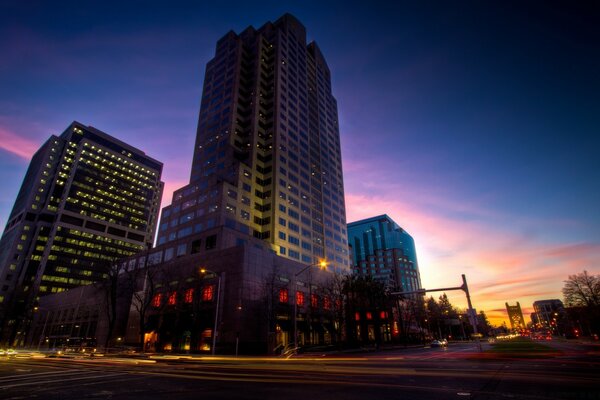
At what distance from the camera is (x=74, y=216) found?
5945 inches

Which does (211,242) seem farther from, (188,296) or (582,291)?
(582,291)

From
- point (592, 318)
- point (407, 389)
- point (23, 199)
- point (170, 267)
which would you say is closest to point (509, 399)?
point (407, 389)

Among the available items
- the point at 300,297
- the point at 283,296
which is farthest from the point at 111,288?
the point at 300,297

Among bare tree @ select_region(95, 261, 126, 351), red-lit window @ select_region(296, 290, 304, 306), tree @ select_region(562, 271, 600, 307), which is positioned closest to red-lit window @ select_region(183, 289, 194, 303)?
bare tree @ select_region(95, 261, 126, 351)

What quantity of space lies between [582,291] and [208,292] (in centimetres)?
8908

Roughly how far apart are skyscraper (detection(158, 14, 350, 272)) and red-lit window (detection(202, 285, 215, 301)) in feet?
41.6

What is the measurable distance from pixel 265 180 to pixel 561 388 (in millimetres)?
92085

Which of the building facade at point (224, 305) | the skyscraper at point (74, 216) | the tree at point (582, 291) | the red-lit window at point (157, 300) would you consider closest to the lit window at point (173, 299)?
the building facade at point (224, 305)

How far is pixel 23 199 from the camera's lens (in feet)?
527

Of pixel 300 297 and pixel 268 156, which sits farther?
pixel 268 156

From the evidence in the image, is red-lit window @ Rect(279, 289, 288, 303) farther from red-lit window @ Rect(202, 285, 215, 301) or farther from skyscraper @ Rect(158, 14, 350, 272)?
skyscraper @ Rect(158, 14, 350, 272)

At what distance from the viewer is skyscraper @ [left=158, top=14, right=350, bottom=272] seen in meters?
87.0

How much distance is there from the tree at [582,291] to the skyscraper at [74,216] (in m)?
156

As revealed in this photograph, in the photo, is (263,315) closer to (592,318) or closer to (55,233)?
(592,318)
